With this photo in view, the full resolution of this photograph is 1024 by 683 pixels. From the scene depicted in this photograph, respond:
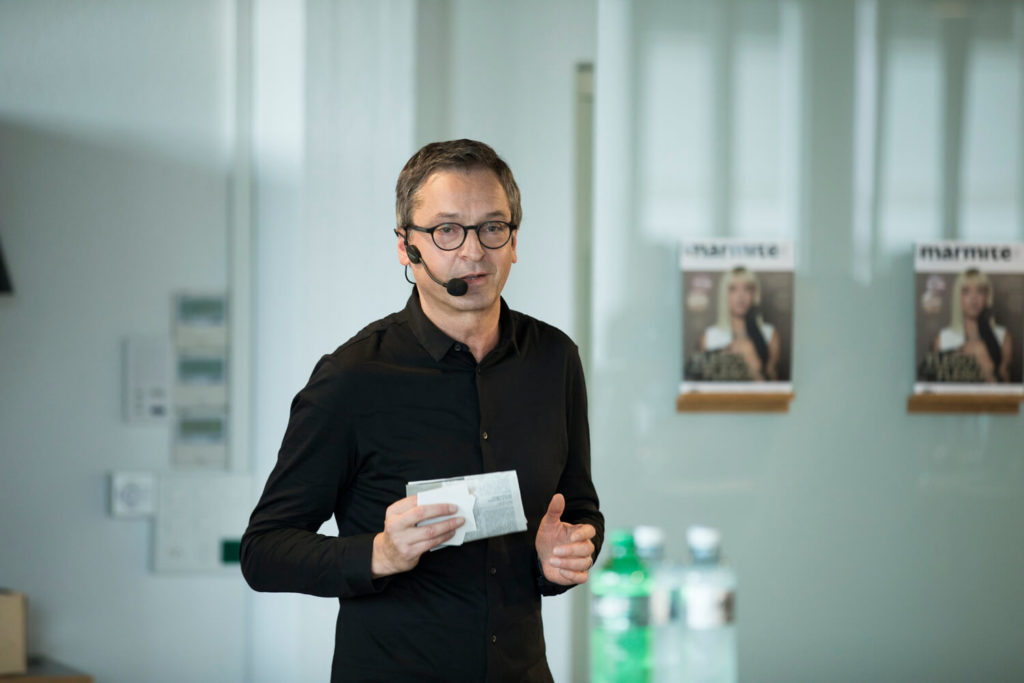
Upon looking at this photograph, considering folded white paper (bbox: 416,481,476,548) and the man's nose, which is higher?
the man's nose

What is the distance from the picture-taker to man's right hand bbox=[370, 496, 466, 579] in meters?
1.33

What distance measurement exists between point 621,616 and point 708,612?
0.22 m

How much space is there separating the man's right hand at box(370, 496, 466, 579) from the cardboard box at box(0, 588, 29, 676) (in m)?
1.57

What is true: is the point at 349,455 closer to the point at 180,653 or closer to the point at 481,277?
the point at 481,277

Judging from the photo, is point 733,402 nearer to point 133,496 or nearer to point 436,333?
point 436,333

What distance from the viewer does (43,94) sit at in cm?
277

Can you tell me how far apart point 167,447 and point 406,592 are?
1554 mm

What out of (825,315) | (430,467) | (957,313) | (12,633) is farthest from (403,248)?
(957,313)

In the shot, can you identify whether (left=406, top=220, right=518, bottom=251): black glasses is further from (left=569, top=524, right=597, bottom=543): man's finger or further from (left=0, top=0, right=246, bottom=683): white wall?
(left=0, top=0, right=246, bottom=683): white wall

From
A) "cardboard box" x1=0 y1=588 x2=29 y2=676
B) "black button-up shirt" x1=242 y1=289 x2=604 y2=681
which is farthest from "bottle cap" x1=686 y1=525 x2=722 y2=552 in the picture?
"cardboard box" x1=0 y1=588 x2=29 y2=676

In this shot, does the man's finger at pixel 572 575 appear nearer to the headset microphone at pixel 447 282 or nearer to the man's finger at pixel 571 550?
the man's finger at pixel 571 550

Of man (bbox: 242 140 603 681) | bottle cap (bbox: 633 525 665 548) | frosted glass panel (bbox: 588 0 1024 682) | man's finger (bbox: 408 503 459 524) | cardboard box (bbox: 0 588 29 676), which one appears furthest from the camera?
frosted glass panel (bbox: 588 0 1024 682)

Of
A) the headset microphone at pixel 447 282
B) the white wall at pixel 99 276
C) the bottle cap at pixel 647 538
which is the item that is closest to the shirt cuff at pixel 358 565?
the headset microphone at pixel 447 282

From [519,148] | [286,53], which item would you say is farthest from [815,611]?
[286,53]
